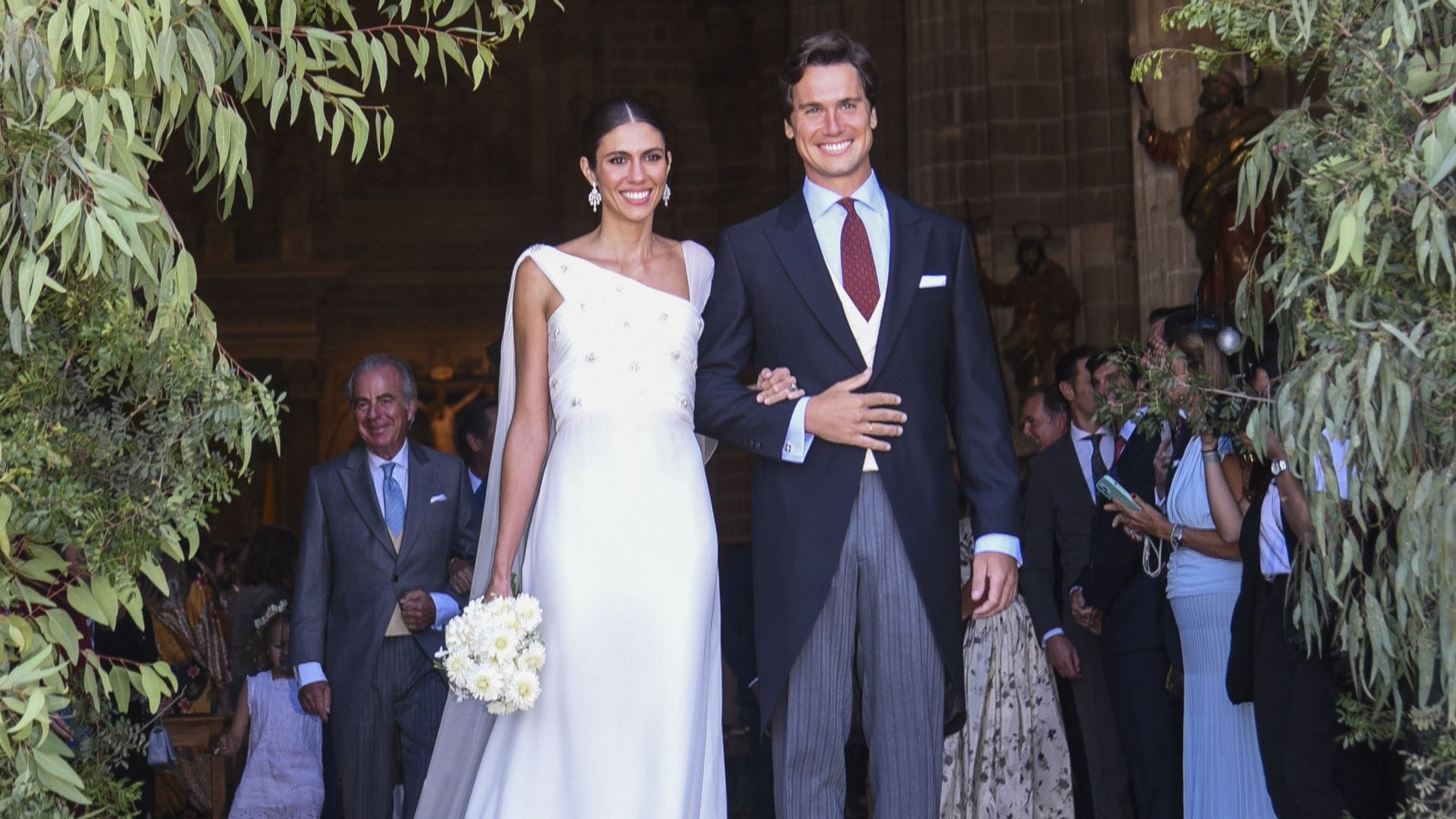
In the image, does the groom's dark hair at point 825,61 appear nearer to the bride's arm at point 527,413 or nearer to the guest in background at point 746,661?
the bride's arm at point 527,413

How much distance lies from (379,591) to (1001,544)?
325cm

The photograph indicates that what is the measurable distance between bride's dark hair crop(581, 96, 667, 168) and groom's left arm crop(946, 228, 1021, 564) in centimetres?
96

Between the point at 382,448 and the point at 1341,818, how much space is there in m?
3.67

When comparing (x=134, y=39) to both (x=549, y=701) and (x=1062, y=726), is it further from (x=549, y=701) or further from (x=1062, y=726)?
(x=1062, y=726)

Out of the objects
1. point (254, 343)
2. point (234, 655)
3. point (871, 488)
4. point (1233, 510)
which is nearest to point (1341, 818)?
point (1233, 510)

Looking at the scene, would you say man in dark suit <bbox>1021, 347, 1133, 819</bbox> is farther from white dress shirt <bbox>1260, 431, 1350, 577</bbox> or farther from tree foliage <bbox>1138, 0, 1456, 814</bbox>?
tree foliage <bbox>1138, 0, 1456, 814</bbox>

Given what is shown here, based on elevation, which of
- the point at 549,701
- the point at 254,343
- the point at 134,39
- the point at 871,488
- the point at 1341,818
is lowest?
the point at 1341,818

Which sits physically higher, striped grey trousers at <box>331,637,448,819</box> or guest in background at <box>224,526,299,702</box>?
guest in background at <box>224,526,299,702</box>

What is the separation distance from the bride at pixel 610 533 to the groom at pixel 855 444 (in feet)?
0.71

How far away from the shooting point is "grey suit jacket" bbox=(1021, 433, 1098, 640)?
8297mm

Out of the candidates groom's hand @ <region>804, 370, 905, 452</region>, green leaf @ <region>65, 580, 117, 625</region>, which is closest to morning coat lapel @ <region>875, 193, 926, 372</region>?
groom's hand @ <region>804, 370, 905, 452</region>

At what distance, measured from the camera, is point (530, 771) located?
16.0 feet

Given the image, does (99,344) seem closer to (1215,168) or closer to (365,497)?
(365,497)

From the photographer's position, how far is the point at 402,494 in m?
7.25
